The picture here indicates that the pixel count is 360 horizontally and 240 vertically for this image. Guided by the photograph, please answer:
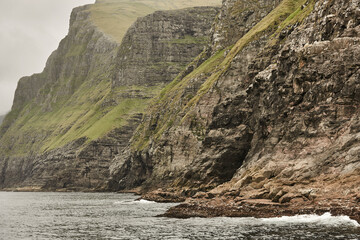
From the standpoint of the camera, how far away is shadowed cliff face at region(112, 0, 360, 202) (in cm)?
7125

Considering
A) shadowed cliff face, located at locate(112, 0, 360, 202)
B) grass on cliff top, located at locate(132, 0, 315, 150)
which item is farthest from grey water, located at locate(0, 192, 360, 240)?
grass on cliff top, located at locate(132, 0, 315, 150)

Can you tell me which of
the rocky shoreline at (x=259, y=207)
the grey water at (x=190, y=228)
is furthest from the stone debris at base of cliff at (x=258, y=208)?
the grey water at (x=190, y=228)

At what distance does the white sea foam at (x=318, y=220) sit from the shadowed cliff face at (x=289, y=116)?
18.1ft

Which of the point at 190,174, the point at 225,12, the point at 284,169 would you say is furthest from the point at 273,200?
the point at 225,12

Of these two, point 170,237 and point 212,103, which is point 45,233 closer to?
point 170,237

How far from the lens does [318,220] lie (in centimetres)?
5750

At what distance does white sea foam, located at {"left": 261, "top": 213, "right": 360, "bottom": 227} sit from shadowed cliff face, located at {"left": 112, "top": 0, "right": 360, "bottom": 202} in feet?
18.1

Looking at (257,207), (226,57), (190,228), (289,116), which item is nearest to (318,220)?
(257,207)

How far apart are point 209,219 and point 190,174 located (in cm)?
5078

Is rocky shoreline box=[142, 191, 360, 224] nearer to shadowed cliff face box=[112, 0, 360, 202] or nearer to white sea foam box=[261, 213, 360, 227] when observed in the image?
white sea foam box=[261, 213, 360, 227]

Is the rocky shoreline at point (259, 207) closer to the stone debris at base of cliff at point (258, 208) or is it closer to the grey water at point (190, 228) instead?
the stone debris at base of cliff at point (258, 208)

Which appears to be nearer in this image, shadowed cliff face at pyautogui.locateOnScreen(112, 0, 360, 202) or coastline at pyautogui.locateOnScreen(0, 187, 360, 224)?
coastline at pyautogui.locateOnScreen(0, 187, 360, 224)

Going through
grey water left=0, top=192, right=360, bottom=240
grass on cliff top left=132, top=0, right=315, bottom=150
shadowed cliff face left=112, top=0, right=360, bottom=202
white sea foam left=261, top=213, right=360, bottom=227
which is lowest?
grey water left=0, top=192, right=360, bottom=240

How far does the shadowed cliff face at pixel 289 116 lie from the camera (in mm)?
71250
